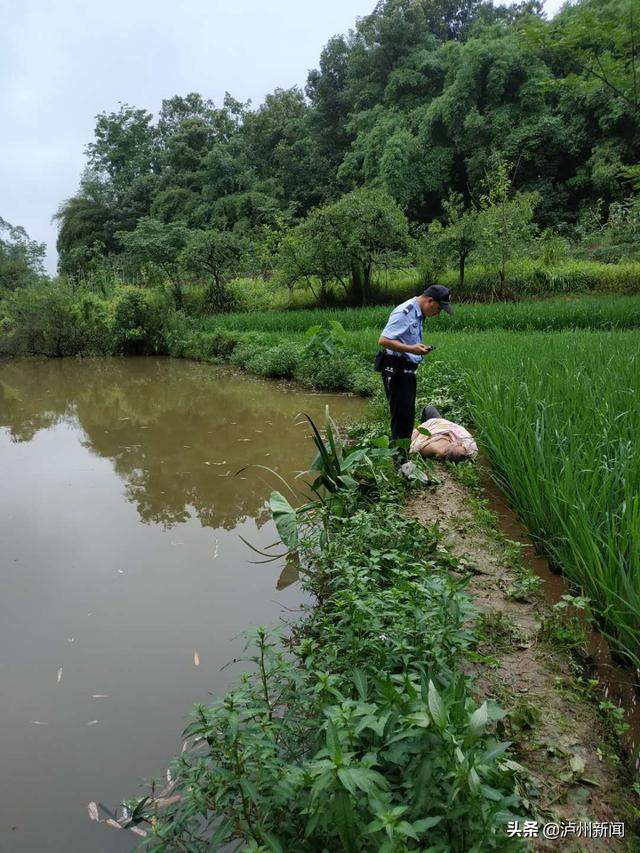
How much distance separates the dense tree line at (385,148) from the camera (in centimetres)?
1329

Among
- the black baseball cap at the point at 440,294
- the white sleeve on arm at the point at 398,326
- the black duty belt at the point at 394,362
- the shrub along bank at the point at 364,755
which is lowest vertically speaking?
the shrub along bank at the point at 364,755

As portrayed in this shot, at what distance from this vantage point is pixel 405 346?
374cm

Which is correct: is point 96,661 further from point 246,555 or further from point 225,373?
point 225,373

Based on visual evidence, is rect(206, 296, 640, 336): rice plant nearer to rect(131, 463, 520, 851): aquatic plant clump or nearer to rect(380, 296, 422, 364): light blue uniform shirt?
rect(380, 296, 422, 364): light blue uniform shirt

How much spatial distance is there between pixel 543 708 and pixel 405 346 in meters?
2.48

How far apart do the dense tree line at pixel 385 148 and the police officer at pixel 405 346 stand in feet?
22.2

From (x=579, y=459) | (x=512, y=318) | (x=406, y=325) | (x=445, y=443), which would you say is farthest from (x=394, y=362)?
(x=512, y=318)

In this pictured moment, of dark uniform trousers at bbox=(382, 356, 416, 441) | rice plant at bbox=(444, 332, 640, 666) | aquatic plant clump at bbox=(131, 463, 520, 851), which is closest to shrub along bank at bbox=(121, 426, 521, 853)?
aquatic plant clump at bbox=(131, 463, 520, 851)

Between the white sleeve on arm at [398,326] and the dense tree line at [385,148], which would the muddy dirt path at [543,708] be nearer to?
the white sleeve on arm at [398,326]

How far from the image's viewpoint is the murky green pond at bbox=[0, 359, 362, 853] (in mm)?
1963

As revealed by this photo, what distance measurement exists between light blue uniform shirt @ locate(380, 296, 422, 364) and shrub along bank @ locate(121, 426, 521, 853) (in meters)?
1.87

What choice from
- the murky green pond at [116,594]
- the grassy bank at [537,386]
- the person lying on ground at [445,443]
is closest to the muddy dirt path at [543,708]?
the grassy bank at [537,386]

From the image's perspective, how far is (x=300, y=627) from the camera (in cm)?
259

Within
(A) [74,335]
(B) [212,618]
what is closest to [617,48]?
(B) [212,618]
